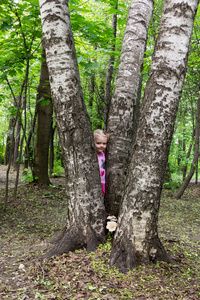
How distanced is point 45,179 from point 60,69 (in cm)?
593

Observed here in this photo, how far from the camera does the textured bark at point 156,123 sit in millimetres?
2459

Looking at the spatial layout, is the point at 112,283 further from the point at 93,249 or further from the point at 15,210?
the point at 15,210

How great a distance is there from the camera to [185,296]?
7.59ft

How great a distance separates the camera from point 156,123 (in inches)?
97.0

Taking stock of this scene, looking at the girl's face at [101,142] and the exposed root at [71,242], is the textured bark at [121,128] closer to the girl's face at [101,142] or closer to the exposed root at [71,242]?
the girl's face at [101,142]

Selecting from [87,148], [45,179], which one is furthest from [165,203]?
[87,148]

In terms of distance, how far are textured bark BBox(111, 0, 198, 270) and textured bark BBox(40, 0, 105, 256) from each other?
0.43 metres

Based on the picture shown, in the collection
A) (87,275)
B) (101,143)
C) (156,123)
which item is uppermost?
(156,123)

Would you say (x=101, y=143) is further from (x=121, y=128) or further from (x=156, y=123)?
(x=156, y=123)

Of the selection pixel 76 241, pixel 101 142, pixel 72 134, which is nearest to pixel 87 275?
pixel 76 241

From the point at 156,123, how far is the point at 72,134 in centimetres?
89

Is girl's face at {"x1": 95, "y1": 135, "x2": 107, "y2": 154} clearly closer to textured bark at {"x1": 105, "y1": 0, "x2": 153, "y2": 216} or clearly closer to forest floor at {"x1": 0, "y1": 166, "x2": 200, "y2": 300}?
textured bark at {"x1": 105, "y1": 0, "x2": 153, "y2": 216}

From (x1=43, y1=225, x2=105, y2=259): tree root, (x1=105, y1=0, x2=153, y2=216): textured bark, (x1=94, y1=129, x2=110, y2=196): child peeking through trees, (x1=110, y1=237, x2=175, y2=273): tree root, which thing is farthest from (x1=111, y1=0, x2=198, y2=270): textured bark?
(x1=94, y1=129, x2=110, y2=196): child peeking through trees

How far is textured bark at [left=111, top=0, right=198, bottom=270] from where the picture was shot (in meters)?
2.46
